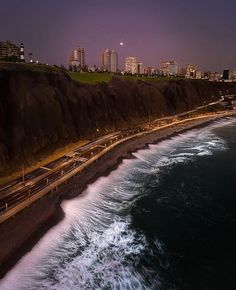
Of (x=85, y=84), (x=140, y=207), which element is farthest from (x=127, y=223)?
(x=85, y=84)

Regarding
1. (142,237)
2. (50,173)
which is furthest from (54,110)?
(142,237)

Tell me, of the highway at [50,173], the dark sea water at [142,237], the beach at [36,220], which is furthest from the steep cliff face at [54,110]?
the dark sea water at [142,237]

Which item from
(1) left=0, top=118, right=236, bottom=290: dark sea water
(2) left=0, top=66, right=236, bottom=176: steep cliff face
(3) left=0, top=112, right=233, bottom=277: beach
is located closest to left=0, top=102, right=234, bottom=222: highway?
(3) left=0, top=112, right=233, bottom=277: beach

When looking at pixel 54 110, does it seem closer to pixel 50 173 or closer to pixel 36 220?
pixel 50 173

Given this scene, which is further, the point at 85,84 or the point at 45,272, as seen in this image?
the point at 85,84

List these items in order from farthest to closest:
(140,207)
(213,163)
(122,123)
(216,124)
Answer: (216,124) → (122,123) → (213,163) → (140,207)

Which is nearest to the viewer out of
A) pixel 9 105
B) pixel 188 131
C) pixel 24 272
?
pixel 24 272

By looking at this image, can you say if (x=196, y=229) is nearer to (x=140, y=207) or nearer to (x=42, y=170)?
(x=140, y=207)
